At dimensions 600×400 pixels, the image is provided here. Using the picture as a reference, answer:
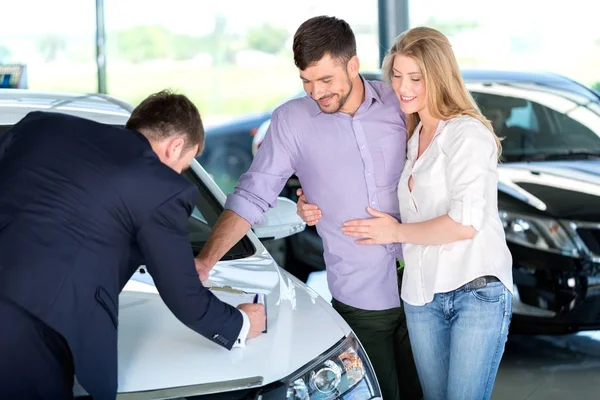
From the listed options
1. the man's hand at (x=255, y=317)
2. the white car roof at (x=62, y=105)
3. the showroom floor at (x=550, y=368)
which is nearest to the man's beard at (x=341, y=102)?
the man's hand at (x=255, y=317)

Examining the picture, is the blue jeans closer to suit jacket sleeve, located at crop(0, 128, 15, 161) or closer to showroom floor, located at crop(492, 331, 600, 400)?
suit jacket sleeve, located at crop(0, 128, 15, 161)

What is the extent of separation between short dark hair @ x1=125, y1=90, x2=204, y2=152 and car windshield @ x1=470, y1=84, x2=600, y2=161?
3701 millimetres

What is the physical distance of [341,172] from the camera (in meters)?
3.46

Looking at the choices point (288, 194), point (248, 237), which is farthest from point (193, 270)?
point (288, 194)

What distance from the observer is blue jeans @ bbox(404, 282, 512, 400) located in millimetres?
3084

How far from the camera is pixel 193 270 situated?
8.82 feet

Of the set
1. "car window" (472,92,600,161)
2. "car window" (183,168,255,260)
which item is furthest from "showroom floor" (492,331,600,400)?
"car window" (183,168,255,260)

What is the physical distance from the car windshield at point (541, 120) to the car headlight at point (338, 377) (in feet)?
10.7

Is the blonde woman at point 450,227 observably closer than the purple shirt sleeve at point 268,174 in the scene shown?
Yes

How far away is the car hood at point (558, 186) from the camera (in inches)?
208

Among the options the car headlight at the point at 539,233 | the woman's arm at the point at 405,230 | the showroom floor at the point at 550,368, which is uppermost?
the woman's arm at the point at 405,230

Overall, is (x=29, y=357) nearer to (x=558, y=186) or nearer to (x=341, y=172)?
(x=341, y=172)

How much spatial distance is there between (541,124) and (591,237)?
136cm

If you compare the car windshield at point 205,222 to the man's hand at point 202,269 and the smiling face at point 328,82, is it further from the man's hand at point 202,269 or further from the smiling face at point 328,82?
the smiling face at point 328,82
